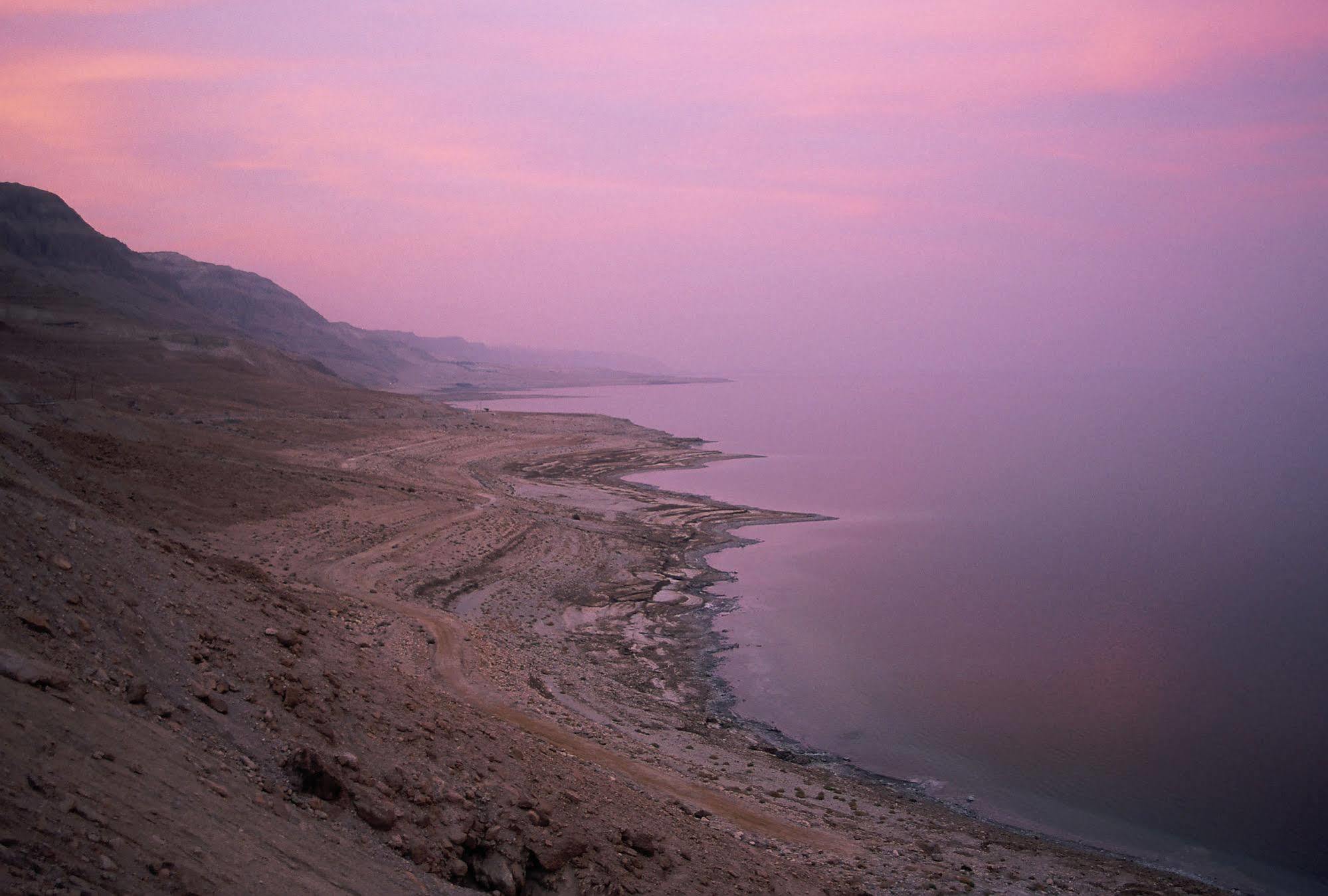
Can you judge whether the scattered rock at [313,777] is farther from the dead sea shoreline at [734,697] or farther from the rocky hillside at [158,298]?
the rocky hillside at [158,298]

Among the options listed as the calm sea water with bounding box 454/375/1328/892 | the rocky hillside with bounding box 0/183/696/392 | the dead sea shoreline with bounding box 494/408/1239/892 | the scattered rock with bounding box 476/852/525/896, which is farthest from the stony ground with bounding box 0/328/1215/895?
the rocky hillside with bounding box 0/183/696/392

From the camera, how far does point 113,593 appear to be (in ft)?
30.0

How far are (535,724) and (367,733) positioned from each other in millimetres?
4663

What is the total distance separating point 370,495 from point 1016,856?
86.1ft

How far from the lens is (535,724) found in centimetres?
1352

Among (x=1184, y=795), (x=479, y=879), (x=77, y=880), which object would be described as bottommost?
(x=1184, y=795)

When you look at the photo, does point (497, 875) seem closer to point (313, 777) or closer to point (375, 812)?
point (375, 812)

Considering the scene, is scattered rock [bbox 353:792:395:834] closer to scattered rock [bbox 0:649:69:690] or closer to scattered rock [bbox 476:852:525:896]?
scattered rock [bbox 476:852:525:896]

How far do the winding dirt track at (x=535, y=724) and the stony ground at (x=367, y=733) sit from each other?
0.07m

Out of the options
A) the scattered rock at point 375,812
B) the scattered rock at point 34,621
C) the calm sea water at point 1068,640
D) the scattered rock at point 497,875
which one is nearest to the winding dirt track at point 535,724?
the scattered rock at point 497,875

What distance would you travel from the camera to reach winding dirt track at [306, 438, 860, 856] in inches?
455

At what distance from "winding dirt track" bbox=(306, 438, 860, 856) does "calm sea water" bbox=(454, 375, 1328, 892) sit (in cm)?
487

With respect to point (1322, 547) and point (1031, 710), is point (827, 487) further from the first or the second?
point (1031, 710)

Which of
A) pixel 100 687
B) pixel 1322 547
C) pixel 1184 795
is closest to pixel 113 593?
pixel 100 687
